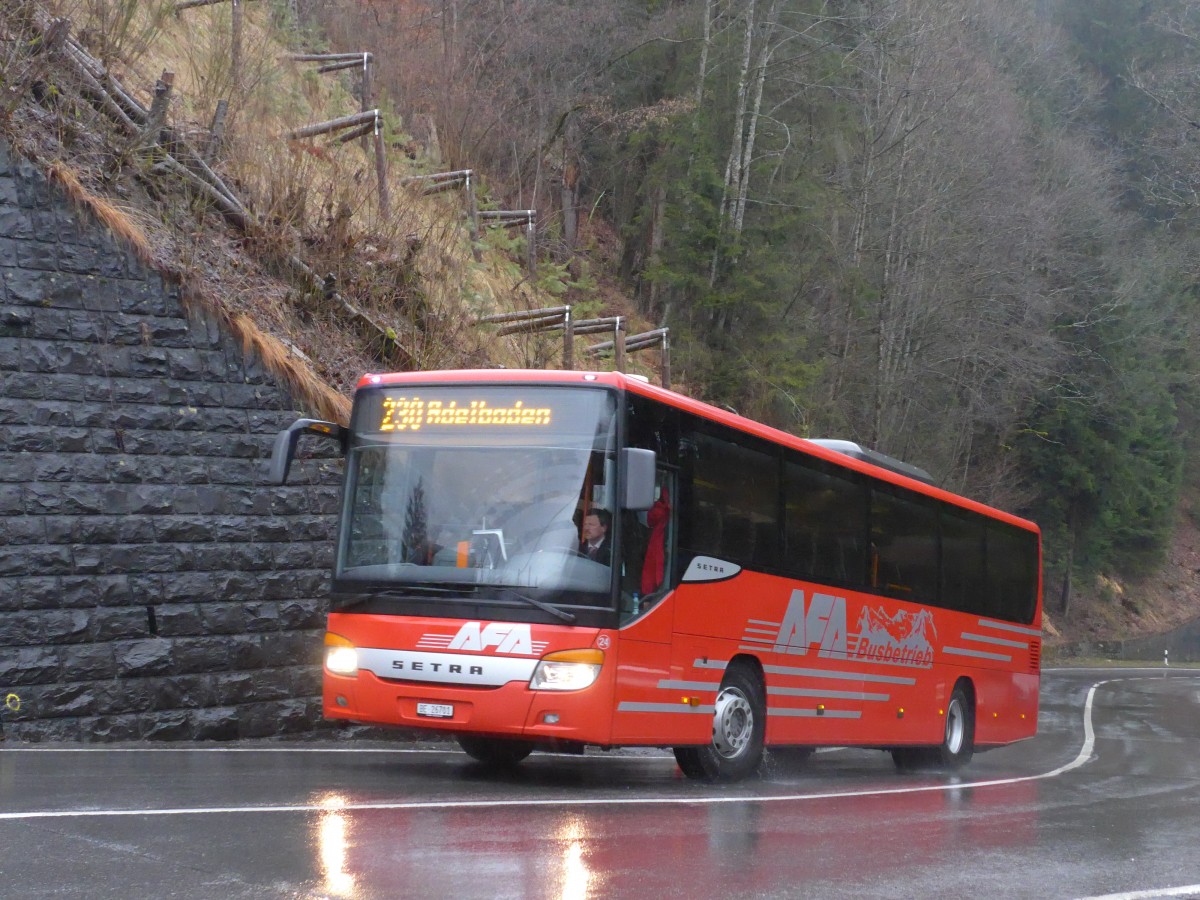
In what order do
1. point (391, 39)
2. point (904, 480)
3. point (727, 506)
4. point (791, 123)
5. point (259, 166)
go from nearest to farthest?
point (727, 506) < point (904, 480) < point (259, 166) < point (391, 39) < point (791, 123)

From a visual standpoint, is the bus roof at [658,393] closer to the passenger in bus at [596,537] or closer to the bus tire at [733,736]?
the passenger in bus at [596,537]

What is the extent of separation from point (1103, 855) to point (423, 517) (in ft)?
16.5

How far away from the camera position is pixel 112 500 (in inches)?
500

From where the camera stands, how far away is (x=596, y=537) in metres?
9.80

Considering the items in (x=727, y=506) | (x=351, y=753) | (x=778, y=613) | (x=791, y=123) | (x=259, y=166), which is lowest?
(x=351, y=753)

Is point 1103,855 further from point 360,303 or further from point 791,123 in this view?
point 791,123

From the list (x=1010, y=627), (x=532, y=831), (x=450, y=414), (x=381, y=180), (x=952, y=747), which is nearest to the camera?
(x=532, y=831)

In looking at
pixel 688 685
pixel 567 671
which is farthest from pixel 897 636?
pixel 567 671

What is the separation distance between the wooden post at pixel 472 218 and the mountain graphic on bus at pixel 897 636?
38.2 feet

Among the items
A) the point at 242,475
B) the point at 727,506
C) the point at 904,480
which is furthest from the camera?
the point at 904,480

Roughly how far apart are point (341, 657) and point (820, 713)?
4.75m

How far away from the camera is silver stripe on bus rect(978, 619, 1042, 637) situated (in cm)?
1717

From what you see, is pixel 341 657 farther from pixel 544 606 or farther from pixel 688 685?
pixel 688 685

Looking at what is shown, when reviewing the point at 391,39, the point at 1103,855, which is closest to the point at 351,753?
the point at 1103,855
